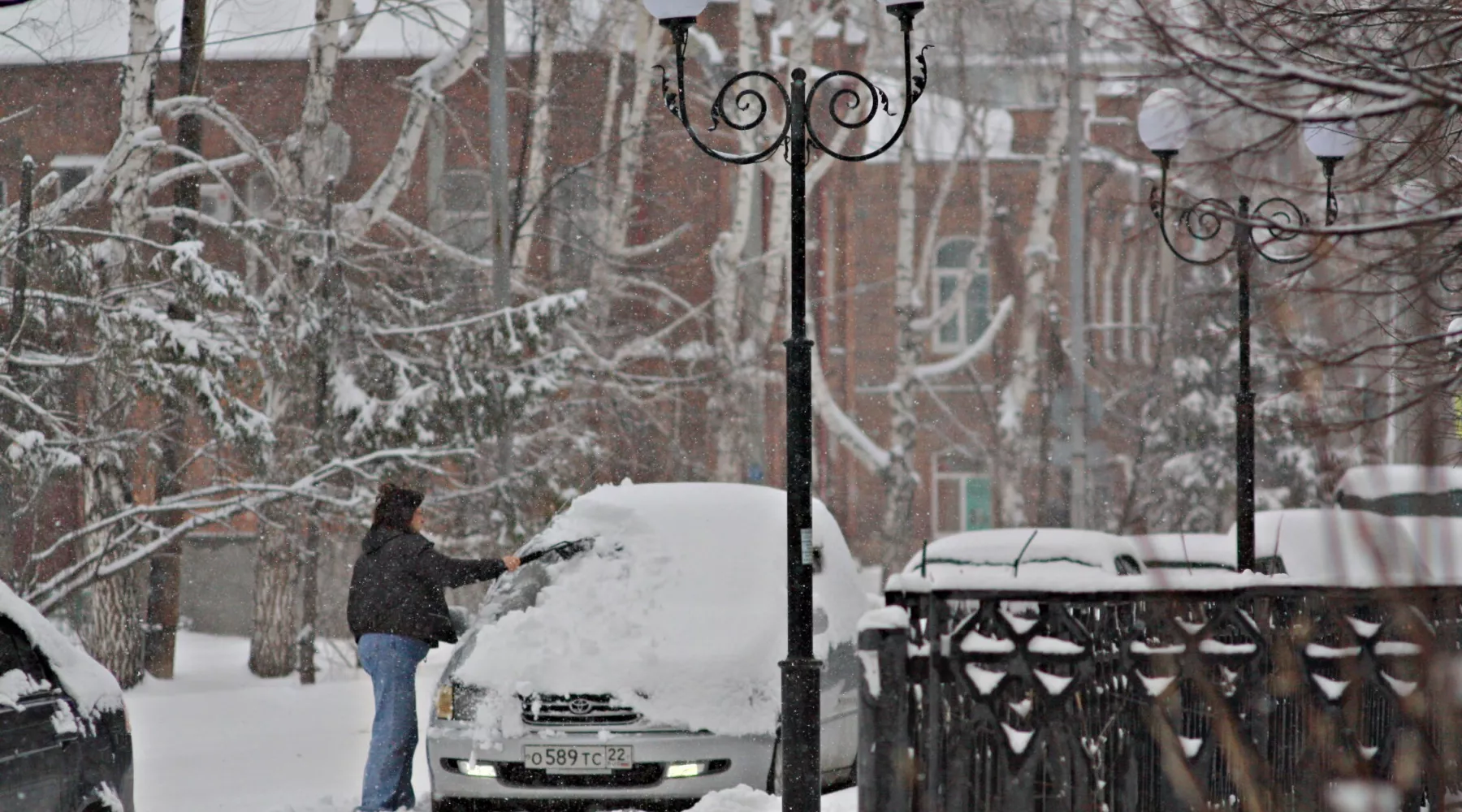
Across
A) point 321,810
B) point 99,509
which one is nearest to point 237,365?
point 99,509

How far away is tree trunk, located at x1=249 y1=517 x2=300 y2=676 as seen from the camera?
18500 millimetres

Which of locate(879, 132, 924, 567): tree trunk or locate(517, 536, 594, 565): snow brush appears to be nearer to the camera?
locate(517, 536, 594, 565): snow brush

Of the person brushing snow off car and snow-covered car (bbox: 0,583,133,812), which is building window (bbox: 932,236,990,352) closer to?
the person brushing snow off car

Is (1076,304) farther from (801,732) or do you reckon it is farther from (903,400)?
(801,732)

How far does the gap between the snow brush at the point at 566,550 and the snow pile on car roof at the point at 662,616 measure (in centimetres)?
6

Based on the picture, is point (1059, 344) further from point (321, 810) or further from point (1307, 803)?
point (1307, 803)

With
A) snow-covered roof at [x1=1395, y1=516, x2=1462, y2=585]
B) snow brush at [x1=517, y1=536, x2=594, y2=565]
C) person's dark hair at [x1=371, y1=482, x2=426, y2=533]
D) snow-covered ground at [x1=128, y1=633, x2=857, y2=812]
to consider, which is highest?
snow-covered roof at [x1=1395, y1=516, x2=1462, y2=585]

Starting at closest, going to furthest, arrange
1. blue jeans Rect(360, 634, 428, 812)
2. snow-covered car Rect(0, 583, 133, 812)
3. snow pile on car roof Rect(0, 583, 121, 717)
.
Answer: snow-covered car Rect(0, 583, 133, 812) → snow pile on car roof Rect(0, 583, 121, 717) → blue jeans Rect(360, 634, 428, 812)

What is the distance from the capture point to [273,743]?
13.1 m

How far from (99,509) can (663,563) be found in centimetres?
962

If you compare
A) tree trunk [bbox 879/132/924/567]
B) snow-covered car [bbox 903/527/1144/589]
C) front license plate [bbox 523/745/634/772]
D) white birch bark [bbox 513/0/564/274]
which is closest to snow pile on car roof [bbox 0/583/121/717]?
front license plate [bbox 523/745/634/772]

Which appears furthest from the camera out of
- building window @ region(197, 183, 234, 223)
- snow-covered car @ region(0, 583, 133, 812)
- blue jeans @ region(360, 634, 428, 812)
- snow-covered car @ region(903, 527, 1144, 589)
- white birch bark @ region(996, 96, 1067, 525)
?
building window @ region(197, 183, 234, 223)

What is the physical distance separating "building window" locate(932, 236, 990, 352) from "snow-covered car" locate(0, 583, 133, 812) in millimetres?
34681

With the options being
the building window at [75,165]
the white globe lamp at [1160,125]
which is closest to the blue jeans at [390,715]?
the white globe lamp at [1160,125]
